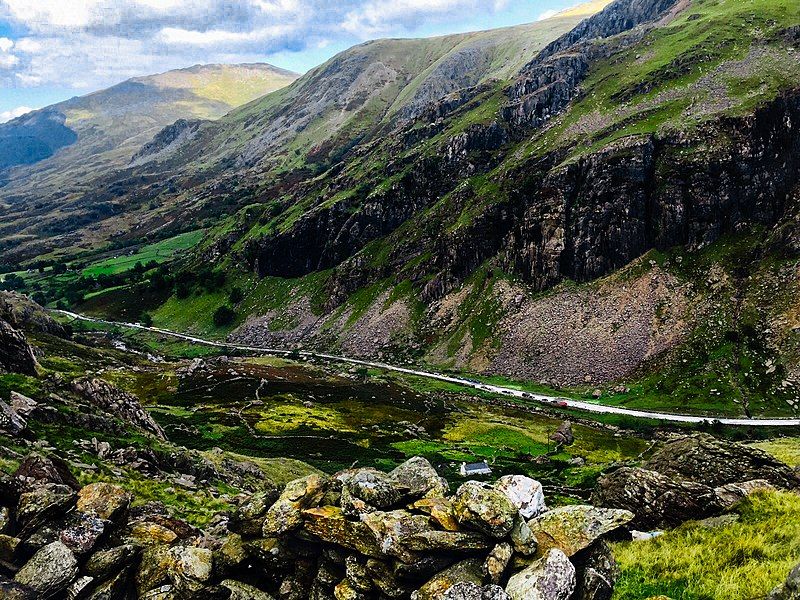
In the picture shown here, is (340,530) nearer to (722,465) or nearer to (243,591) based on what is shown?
(243,591)

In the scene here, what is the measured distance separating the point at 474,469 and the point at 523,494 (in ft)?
196

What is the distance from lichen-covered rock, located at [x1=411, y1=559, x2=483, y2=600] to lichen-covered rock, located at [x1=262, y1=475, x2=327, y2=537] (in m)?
5.96

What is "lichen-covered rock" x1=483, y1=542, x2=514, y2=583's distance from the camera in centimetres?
1652

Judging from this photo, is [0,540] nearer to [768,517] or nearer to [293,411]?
[768,517]

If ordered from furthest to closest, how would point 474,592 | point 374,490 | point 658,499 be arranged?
point 658,499 → point 374,490 → point 474,592

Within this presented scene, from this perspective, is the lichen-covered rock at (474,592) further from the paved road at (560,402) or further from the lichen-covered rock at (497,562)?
the paved road at (560,402)

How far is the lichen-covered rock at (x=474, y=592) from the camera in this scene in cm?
1520

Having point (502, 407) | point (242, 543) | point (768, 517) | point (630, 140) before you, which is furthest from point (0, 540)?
point (630, 140)

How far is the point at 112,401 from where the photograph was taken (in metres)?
62.2

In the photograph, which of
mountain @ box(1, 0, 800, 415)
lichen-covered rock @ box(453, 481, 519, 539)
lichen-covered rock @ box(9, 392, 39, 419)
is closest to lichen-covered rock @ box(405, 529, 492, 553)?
lichen-covered rock @ box(453, 481, 519, 539)

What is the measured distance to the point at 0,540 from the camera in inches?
765

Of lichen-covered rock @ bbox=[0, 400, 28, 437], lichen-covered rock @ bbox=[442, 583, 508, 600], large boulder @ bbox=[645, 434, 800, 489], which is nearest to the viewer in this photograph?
lichen-covered rock @ bbox=[442, 583, 508, 600]

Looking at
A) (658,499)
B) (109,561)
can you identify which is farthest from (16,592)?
(658,499)

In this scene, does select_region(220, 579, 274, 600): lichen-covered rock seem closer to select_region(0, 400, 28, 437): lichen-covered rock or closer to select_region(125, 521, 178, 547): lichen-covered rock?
select_region(125, 521, 178, 547): lichen-covered rock
